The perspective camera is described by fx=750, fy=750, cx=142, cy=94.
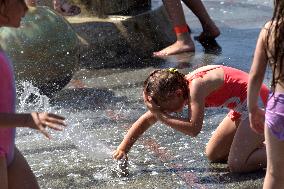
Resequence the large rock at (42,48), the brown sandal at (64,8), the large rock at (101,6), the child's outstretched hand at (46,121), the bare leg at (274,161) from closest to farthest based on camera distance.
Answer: the child's outstretched hand at (46,121) < the bare leg at (274,161) < the large rock at (42,48) < the brown sandal at (64,8) < the large rock at (101,6)

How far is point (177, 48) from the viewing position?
6.77 metres

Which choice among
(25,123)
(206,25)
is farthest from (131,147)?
(206,25)

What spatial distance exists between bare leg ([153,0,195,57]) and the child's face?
3920mm

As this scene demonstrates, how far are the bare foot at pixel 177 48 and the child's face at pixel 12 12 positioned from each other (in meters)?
3.90

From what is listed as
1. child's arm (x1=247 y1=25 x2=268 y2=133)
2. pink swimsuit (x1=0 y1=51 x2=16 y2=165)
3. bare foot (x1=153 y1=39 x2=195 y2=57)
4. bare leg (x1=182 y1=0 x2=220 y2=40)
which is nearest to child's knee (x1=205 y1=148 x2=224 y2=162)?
child's arm (x1=247 y1=25 x2=268 y2=133)

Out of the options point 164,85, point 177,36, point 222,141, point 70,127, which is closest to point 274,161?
point 164,85

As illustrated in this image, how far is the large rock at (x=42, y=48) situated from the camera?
5.50 meters

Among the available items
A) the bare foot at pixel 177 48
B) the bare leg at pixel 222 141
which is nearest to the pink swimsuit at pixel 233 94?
the bare leg at pixel 222 141

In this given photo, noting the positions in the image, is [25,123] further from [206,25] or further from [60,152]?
[206,25]

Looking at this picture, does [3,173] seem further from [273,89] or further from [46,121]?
[273,89]

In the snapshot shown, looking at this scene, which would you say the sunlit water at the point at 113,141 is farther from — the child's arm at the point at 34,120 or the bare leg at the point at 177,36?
the child's arm at the point at 34,120

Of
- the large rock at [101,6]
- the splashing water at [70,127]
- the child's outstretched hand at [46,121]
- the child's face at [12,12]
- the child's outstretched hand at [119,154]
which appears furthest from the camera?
the large rock at [101,6]

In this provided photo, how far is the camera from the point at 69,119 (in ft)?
17.0

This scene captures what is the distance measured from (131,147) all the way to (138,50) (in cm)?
270
